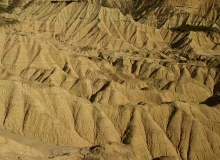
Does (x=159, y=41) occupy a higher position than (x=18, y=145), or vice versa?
(x=18, y=145)

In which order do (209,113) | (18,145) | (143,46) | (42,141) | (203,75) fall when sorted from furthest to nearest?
1. (143,46)
2. (203,75)
3. (209,113)
4. (42,141)
5. (18,145)

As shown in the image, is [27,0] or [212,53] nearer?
[212,53]

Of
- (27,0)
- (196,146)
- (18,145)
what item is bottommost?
(27,0)

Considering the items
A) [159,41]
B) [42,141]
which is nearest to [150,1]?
[159,41]

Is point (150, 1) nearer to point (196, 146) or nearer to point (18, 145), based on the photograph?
point (196, 146)

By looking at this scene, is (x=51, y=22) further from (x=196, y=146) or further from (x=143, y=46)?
(x=196, y=146)

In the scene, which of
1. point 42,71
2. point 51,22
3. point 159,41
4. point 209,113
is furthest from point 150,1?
point 209,113

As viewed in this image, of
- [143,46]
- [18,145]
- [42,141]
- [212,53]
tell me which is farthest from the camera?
[143,46]
